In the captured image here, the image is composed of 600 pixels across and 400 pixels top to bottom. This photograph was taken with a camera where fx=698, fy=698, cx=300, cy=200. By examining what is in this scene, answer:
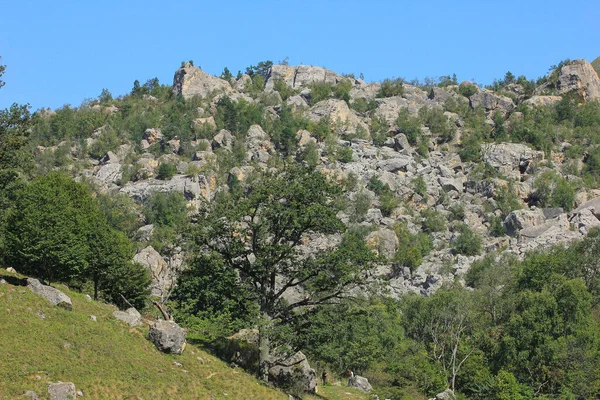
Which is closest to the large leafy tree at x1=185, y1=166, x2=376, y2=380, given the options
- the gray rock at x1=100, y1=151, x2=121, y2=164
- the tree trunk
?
the tree trunk

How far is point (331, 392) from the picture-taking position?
3453cm

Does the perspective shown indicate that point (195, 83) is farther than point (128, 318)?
Yes

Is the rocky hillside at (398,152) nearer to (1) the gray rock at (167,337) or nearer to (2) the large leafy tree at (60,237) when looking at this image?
(2) the large leafy tree at (60,237)

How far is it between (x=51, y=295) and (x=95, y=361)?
6.33 m

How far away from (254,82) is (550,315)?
4879 inches

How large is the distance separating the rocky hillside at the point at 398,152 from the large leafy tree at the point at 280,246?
155 ft

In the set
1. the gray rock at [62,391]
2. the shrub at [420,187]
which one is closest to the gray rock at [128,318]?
the gray rock at [62,391]

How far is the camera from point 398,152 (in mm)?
127750

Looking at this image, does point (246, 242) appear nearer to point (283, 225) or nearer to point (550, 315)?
point (283, 225)

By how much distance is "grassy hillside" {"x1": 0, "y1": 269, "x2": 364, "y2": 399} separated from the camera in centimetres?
2259

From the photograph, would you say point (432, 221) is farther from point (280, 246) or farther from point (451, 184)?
point (280, 246)

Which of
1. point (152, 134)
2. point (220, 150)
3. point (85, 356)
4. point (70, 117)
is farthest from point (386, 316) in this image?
point (70, 117)

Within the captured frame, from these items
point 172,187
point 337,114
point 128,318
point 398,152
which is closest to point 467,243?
point 398,152

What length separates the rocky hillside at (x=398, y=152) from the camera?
101750 mm
